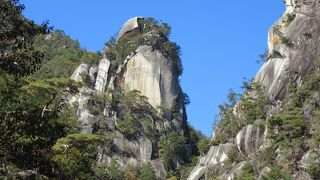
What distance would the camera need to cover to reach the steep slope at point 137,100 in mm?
55781

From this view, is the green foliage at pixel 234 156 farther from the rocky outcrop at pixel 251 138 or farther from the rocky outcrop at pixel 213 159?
the rocky outcrop at pixel 213 159

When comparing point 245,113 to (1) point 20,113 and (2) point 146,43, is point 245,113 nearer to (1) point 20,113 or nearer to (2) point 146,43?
(2) point 146,43

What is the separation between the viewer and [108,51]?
63.8 m

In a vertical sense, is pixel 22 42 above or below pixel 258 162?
below

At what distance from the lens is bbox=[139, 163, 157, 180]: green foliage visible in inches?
1972

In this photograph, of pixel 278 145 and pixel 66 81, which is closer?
pixel 278 145

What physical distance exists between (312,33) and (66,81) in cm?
2180

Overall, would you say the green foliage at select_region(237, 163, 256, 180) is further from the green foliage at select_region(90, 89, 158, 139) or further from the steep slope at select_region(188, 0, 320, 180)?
the green foliage at select_region(90, 89, 158, 139)

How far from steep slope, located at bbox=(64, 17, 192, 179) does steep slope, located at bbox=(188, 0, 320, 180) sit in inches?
Answer: 356

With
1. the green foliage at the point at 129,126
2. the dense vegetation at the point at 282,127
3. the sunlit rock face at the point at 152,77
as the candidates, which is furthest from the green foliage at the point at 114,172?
the sunlit rock face at the point at 152,77

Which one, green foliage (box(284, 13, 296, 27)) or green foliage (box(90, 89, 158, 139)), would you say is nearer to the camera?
green foliage (box(284, 13, 296, 27))

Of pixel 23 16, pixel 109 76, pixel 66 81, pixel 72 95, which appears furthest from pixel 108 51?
pixel 23 16

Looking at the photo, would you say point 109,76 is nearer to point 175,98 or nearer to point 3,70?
point 175,98

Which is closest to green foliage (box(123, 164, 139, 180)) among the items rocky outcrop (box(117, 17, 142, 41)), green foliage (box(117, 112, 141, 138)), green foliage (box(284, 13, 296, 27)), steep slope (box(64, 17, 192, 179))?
steep slope (box(64, 17, 192, 179))
